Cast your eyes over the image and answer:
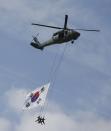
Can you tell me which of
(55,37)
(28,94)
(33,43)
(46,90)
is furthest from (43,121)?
(33,43)

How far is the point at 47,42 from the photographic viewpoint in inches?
3920

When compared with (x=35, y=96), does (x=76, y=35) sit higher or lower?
higher

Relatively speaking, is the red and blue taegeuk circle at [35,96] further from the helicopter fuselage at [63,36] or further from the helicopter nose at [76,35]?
the helicopter nose at [76,35]

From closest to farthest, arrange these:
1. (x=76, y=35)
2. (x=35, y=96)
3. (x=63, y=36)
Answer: (x=35, y=96)
(x=76, y=35)
(x=63, y=36)

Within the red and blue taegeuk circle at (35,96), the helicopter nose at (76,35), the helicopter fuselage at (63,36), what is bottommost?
the red and blue taegeuk circle at (35,96)

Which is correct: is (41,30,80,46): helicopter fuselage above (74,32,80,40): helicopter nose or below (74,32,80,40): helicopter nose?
above

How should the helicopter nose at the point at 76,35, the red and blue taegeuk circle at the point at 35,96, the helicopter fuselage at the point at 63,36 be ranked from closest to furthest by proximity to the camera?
1. the red and blue taegeuk circle at the point at 35,96
2. the helicopter nose at the point at 76,35
3. the helicopter fuselage at the point at 63,36

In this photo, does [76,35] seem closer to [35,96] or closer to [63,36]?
[63,36]

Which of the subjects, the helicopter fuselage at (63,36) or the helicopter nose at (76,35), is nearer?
the helicopter nose at (76,35)

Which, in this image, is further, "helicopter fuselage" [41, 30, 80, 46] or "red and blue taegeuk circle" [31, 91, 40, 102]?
"helicopter fuselage" [41, 30, 80, 46]

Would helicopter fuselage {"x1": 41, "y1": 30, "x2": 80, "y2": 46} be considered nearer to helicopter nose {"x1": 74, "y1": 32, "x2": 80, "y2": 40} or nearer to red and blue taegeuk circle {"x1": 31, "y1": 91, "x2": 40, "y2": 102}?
helicopter nose {"x1": 74, "y1": 32, "x2": 80, "y2": 40}

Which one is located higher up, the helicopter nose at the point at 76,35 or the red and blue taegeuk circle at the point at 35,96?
the helicopter nose at the point at 76,35

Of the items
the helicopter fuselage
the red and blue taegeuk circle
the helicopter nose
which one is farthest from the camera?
the helicopter fuselage

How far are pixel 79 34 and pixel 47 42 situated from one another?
11.5 metres
